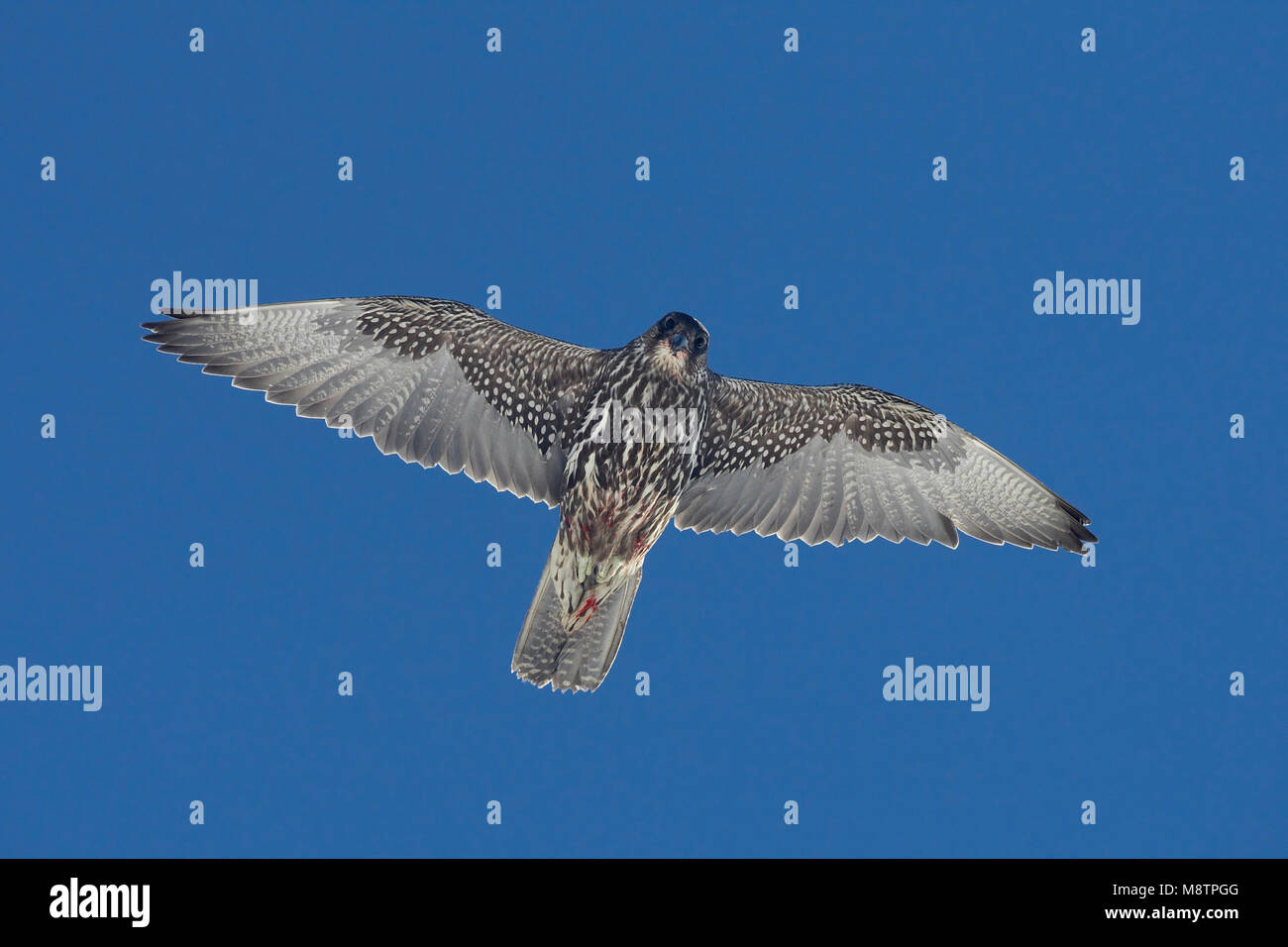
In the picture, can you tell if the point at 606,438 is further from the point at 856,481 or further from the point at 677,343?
the point at 856,481

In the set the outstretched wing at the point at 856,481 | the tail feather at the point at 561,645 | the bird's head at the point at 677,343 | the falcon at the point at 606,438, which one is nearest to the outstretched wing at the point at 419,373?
the falcon at the point at 606,438

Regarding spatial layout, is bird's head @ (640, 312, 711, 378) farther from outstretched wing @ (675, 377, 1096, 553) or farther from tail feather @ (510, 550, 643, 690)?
tail feather @ (510, 550, 643, 690)

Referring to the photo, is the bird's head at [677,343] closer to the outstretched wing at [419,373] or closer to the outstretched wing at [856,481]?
the outstretched wing at [419,373]

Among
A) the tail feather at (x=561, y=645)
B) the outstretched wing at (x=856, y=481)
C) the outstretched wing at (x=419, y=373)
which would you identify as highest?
the outstretched wing at (x=419, y=373)

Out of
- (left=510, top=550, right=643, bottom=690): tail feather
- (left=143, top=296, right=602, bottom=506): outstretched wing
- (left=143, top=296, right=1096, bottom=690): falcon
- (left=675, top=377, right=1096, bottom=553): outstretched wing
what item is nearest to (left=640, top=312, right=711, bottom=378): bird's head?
(left=143, top=296, right=1096, bottom=690): falcon

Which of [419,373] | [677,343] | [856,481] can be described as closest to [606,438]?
[677,343]

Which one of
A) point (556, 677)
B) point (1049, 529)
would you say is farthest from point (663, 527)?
point (1049, 529)
